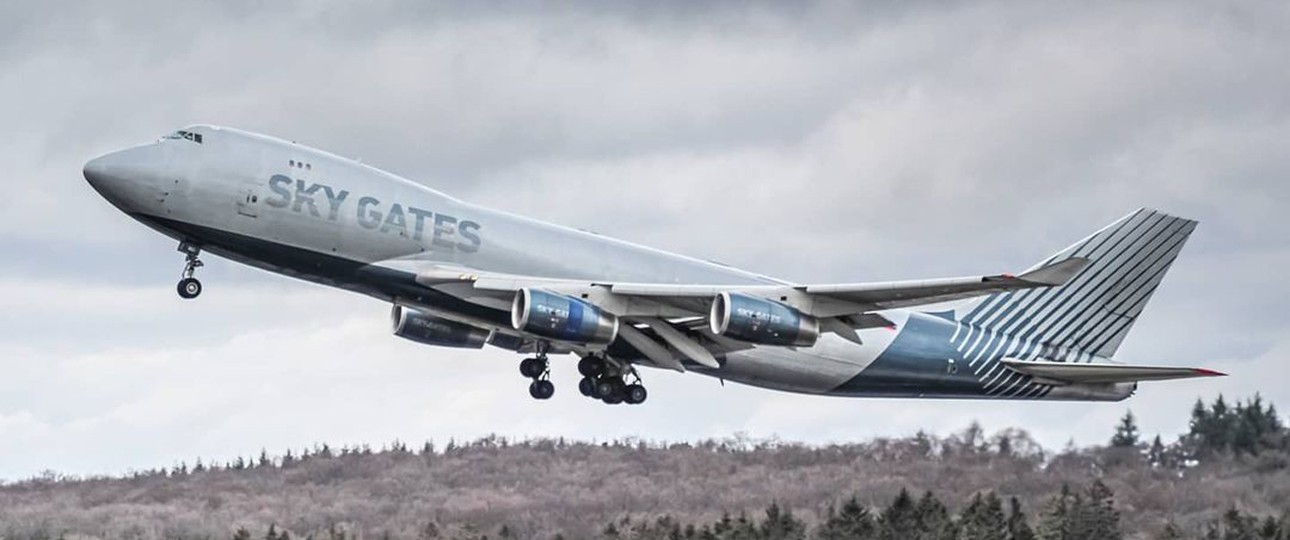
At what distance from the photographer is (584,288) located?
5788 cm

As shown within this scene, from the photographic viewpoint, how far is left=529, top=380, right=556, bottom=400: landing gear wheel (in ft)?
200

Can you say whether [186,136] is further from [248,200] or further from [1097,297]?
[1097,297]

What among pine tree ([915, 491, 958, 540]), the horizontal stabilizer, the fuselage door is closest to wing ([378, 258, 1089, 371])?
the fuselage door

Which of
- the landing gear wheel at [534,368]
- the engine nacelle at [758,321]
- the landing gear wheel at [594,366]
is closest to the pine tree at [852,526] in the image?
the landing gear wheel at [594,366]

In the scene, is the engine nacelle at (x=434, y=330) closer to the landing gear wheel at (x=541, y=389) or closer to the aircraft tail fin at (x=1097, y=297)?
the landing gear wheel at (x=541, y=389)

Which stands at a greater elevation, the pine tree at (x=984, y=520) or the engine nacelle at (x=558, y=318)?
the engine nacelle at (x=558, y=318)

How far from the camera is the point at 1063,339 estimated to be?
215ft

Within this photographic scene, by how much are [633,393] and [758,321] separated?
5.84 metres

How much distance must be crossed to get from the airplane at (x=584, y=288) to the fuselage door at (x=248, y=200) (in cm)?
3

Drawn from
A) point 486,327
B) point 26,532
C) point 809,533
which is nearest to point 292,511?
point 26,532

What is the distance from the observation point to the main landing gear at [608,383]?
61.0 m

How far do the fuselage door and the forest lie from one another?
17.6 meters

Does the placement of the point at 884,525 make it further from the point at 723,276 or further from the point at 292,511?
the point at 292,511

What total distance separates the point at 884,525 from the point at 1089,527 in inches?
216
